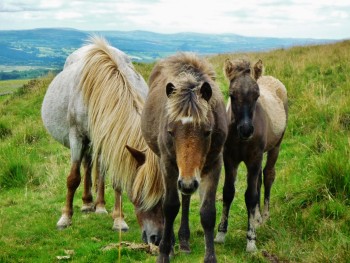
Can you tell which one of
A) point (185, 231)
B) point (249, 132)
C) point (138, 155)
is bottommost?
point (185, 231)

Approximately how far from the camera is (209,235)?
169 inches

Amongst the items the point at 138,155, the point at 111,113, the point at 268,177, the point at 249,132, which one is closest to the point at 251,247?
the point at 249,132

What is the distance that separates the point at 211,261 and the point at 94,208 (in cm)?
343

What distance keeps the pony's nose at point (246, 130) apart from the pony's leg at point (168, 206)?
30.8 inches

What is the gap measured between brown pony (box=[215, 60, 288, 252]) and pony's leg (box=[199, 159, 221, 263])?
531 mm

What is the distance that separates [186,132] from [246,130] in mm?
1079

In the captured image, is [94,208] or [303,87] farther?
[303,87]

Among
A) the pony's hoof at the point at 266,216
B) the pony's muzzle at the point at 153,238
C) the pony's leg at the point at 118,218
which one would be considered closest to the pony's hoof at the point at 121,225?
the pony's leg at the point at 118,218

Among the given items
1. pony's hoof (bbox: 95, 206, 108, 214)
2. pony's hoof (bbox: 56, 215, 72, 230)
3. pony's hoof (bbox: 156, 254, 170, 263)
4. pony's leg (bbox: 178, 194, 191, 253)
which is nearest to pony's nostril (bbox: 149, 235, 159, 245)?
pony's leg (bbox: 178, 194, 191, 253)

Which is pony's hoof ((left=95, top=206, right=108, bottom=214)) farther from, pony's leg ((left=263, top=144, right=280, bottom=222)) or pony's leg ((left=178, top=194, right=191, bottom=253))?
pony's leg ((left=263, top=144, right=280, bottom=222))

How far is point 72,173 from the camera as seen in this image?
254 inches

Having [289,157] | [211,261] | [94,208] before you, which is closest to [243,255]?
[211,261]

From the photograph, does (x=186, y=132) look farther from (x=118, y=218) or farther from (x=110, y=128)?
(x=118, y=218)

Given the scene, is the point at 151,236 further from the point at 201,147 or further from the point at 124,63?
the point at 124,63
